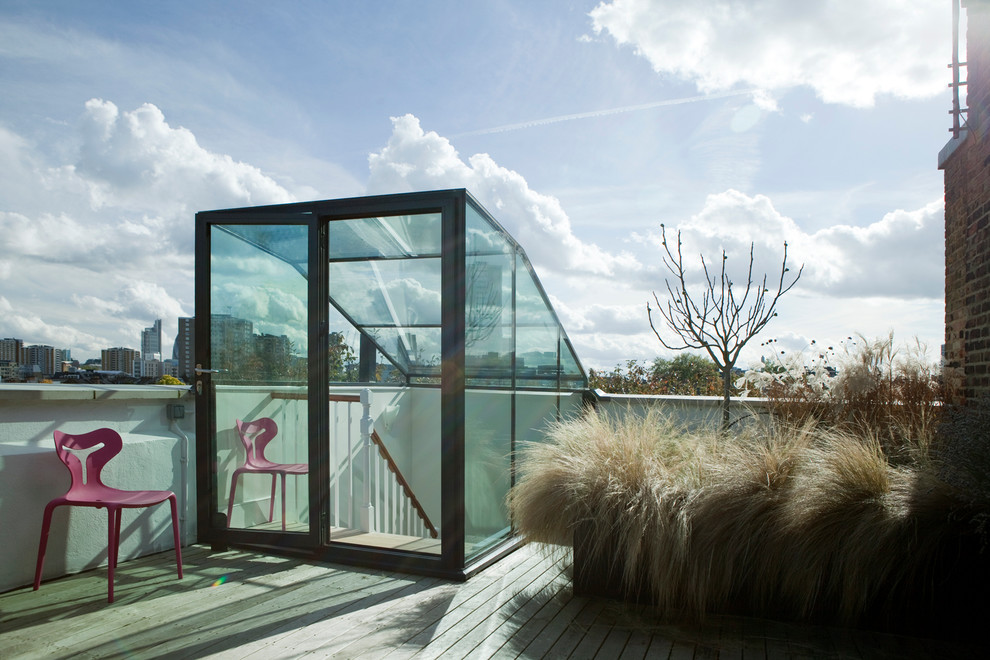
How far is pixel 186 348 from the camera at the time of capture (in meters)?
3.80

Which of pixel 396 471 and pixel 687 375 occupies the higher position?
pixel 687 375

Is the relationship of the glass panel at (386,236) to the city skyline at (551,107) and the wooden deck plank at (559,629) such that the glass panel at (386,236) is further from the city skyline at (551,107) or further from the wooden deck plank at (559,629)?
the wooden deck plank at (559,629)

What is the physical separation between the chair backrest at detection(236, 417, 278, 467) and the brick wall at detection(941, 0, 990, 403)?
431cm

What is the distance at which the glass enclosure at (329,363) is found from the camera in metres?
3.26

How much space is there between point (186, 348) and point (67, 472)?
0.96m

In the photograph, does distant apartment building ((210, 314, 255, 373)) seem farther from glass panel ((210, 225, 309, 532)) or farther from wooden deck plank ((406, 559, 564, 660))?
wooden deck plank ((406, 559, 564, 660))

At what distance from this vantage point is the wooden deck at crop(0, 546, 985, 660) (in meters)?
2.25

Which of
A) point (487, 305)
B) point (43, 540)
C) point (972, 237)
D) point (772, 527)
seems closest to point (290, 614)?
point (43, 540)

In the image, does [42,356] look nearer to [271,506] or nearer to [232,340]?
[232,340]

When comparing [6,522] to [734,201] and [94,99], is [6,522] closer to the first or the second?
[94,99]

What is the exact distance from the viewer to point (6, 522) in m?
2.83

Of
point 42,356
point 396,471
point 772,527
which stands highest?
point 42,356

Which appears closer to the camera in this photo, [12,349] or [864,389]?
[864,389]

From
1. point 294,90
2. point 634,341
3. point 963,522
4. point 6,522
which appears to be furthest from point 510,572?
point 634,341
